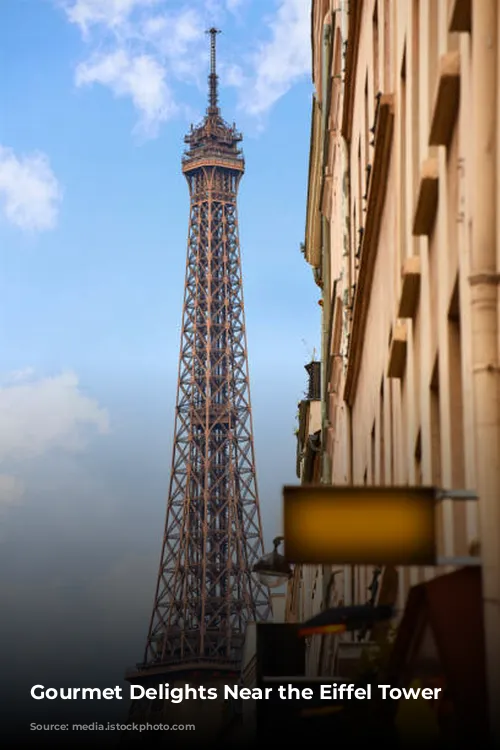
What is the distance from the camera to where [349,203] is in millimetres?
25375

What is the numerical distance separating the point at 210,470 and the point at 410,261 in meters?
120

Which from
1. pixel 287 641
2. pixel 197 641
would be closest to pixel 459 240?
pixel 287 641

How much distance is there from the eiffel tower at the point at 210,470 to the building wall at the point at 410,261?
97.7m

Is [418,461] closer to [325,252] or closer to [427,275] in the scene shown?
[427,275]

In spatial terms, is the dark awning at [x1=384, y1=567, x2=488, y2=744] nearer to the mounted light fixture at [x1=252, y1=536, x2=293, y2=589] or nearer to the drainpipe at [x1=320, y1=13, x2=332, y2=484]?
the mounted light fixture at [x1=252, y1=536, x2=293, y2=589]

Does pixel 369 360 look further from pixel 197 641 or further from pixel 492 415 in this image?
pixel 197 641

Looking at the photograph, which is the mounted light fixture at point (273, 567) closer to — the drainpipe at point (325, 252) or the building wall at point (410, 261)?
the building wall at point (410, 261)

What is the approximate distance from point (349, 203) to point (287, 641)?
6135mm

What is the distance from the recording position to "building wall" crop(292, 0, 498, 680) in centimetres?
1051

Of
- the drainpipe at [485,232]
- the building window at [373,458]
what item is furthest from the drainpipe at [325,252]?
the drainpipe at [485,232]

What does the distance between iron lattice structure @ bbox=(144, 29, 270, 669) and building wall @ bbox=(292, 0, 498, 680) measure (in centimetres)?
9881

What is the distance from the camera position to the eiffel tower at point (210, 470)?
414 ft

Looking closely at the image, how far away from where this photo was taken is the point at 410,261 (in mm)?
13312

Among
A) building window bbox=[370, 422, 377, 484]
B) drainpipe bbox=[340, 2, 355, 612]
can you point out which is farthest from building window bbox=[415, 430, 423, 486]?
drainpipe bbox=[340, 2, 355, 612]
